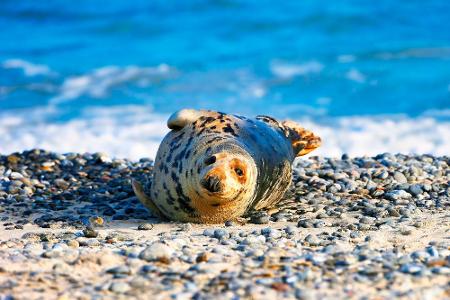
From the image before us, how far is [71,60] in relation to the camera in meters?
18.5

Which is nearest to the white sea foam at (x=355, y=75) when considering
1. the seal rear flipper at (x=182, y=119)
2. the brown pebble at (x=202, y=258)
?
the seal rear flipper at (x=182, y=119)

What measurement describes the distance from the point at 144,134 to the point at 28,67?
5.58 meters

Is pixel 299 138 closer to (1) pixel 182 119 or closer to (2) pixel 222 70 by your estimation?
(1) pixel 182 119

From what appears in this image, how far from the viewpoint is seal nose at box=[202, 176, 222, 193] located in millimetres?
6055

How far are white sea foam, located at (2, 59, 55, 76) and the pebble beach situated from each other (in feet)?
28.8

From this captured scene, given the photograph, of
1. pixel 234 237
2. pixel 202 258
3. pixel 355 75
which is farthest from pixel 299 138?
pixel 355 75

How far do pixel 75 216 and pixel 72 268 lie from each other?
235cm

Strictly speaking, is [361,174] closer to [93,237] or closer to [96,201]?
[96,201]

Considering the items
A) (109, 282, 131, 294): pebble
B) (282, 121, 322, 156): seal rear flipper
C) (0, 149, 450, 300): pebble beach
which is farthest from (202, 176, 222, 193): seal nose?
(109, 282, 131, 294): pebble

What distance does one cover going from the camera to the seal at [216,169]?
6.23m

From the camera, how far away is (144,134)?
13172 millimetres

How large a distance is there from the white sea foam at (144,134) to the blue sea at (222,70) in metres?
0.03

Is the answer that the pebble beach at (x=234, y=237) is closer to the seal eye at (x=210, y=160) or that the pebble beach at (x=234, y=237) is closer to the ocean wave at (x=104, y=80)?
the seal eye at (x=210, y=160)

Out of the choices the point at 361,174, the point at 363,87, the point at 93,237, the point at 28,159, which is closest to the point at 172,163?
the point at 93,237
